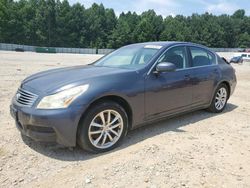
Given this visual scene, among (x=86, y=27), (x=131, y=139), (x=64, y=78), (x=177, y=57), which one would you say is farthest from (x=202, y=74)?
(x=86, y=27)

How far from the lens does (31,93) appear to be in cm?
378

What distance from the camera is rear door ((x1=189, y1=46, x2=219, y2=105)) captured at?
17.5ft

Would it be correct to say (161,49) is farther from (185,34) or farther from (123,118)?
(185,34)

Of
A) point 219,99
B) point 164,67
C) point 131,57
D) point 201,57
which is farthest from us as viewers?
point 219,99

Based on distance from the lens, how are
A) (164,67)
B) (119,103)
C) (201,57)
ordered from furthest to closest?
1. (201,57)
2. (164,67)
3. (119,103)

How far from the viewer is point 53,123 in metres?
3.49

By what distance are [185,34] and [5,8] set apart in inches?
2247

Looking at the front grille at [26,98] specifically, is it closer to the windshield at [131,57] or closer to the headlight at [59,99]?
the headlight at [59,99]

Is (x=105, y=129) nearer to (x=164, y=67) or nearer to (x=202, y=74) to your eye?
(x=164, y=67)

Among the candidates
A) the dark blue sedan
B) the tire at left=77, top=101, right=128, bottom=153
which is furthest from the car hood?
the tire at left=77, top=101, right=128, bottom=153

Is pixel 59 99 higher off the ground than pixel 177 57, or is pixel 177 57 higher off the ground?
pixel 177 57

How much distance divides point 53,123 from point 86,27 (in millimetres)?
85212

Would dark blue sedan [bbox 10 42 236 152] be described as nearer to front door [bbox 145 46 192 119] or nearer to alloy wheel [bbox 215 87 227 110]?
front door [bbox 145 46 192 119]

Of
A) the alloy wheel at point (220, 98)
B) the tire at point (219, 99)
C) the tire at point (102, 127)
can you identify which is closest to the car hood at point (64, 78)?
the tire at point (102, 127)
